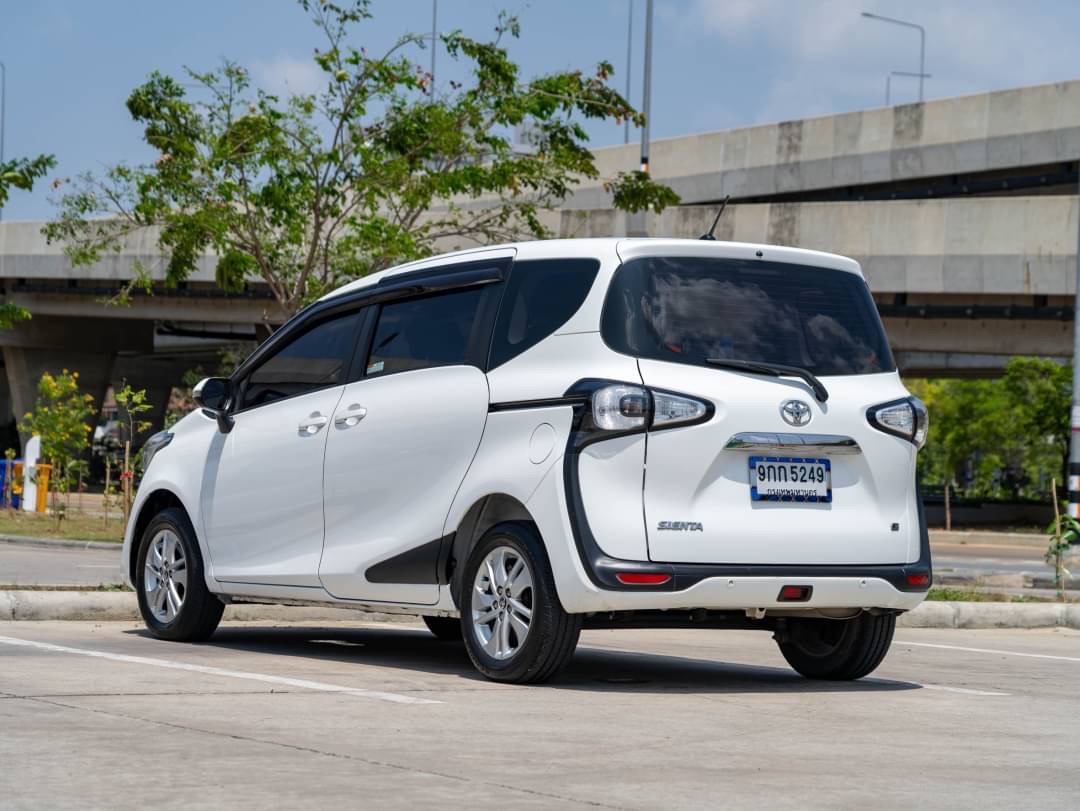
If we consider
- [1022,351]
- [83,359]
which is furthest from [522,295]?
[83,359]

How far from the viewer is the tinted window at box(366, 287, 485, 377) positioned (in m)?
8.43

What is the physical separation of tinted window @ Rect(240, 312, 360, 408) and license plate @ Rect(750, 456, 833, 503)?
2470 mm

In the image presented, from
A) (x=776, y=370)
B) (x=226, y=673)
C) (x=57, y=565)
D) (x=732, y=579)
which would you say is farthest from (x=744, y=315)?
(x=57, y=565)

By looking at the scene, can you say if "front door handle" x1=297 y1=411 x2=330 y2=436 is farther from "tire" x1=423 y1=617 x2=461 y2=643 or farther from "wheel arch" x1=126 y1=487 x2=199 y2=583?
"tire" x1=423 y1=617 x2=461 y2=643

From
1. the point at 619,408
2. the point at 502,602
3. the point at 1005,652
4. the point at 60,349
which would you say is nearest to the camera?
the point at 619,408

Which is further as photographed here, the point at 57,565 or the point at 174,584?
the point at 57,565

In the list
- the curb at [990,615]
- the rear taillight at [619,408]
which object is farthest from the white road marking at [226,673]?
the curb at [990,615]

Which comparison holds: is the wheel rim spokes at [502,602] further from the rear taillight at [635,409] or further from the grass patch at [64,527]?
the grass patch at [64,527]

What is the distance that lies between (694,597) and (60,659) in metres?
3.00

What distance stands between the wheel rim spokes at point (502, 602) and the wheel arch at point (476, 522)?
0.16m

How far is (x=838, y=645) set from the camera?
8.78 m

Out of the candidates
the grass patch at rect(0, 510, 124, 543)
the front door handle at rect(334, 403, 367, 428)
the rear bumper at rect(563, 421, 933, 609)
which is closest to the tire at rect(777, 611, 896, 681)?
the rear bumper at rect(563, 421, 933, 609)

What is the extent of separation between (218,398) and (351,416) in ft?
4.32

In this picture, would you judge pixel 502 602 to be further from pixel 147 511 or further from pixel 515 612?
pixel 147 511
